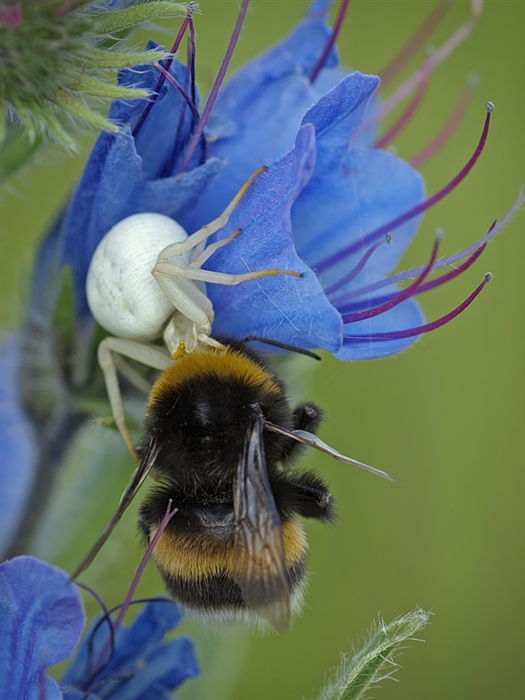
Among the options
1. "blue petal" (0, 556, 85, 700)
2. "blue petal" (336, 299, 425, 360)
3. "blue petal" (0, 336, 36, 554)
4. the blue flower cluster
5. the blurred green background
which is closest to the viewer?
"blue petal" (0, 556, 85, 700)

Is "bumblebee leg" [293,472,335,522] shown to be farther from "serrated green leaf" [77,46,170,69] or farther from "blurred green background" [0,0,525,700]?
"blurred green background" [0,0,525,700]

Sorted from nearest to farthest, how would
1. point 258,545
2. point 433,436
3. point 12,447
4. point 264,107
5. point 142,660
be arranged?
point 258,545 < point 142,660 < point 264,107 < point 12,447 < point 433,436

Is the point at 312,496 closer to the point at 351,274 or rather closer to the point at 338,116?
the point at 351,274

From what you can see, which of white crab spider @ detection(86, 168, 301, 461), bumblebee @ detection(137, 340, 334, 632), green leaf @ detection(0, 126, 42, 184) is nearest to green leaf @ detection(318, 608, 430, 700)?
bumblebee @ detection(137, 340, 334, 632)

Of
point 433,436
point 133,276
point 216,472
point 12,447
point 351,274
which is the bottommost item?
point 12,447

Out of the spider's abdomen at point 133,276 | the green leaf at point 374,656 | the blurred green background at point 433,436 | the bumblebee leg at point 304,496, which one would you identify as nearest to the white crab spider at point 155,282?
the spider's abdomen at point 133,276

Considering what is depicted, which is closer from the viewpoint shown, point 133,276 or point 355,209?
point 133,276

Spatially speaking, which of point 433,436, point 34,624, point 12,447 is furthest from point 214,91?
point 433,436

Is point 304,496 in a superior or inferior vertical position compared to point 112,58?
inferior
